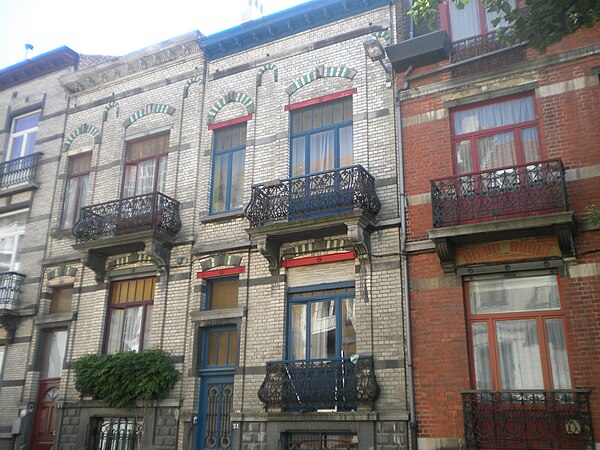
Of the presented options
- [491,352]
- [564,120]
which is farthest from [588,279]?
[564,120]

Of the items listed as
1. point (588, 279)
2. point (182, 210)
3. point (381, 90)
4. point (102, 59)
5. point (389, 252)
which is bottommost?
point (588, 279)

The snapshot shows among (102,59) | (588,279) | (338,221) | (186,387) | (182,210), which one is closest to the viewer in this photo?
(588,279)

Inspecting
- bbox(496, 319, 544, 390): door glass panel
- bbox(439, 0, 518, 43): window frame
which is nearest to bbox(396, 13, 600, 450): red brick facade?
bbox(496, 319, 544, 390): door glass panel

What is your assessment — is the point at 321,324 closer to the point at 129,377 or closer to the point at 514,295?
the point at 514,295

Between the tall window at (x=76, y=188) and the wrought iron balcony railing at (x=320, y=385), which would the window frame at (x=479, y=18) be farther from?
the tall window at (x=76, y=188)

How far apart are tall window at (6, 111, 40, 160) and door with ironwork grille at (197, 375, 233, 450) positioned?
1059cm

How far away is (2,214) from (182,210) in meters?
7.11

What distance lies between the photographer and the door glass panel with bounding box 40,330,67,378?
16.5 meters

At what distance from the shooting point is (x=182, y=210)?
1577 centimetres

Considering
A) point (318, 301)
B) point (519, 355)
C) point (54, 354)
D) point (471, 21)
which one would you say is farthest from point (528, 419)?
point (54, 354)

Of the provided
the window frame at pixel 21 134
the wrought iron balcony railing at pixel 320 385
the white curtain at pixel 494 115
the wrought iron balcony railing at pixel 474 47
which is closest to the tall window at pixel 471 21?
the wrought iron balcony railing at pixel 474 47

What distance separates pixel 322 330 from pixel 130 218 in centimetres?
567

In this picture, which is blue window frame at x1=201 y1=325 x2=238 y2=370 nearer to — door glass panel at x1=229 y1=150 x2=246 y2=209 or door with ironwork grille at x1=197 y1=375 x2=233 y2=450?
door with ironwork grille at x1=197 y1=375 x2=233 y2=450

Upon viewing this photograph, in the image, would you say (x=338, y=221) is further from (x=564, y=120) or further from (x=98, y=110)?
(x=98, y=110)
